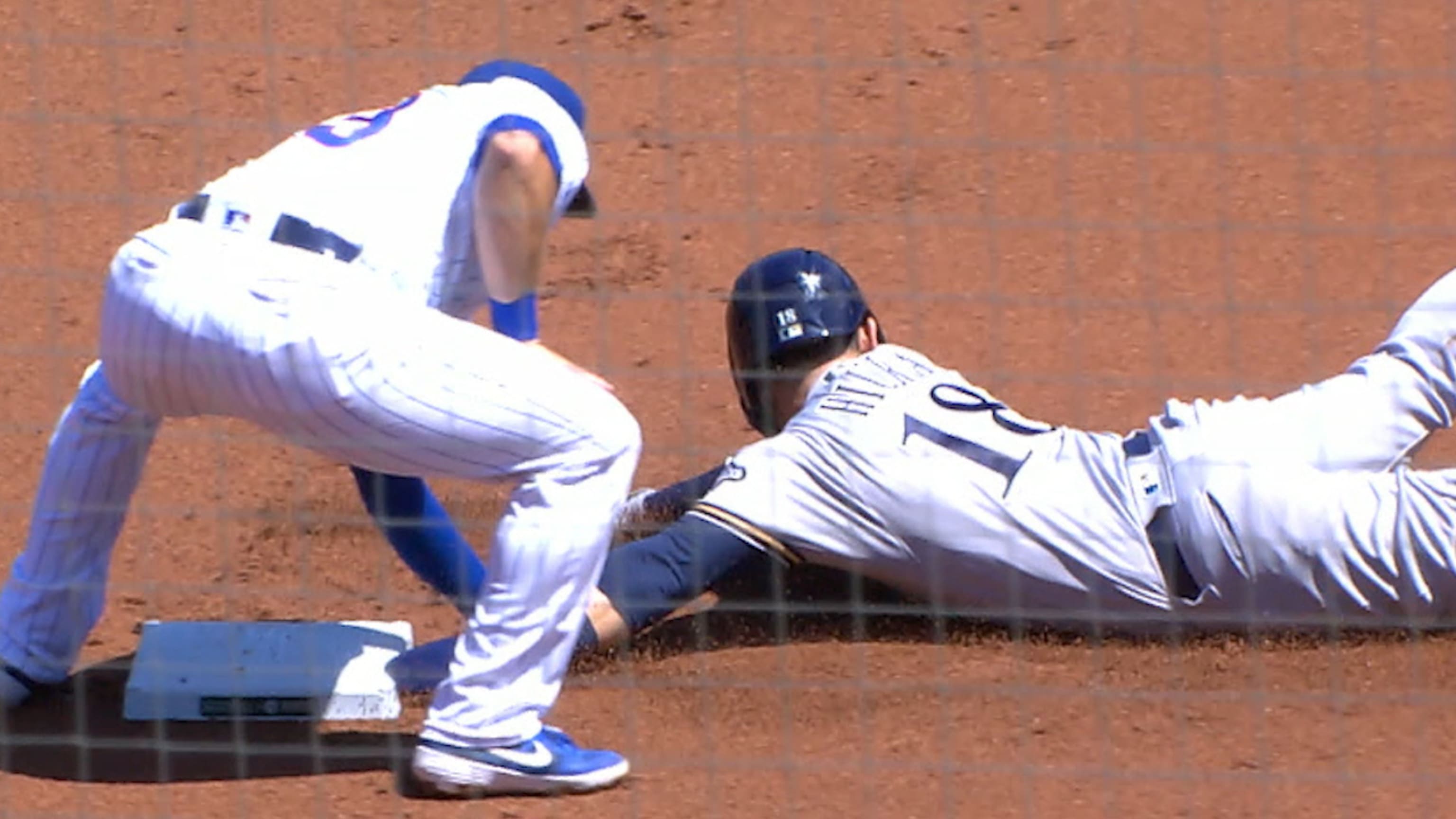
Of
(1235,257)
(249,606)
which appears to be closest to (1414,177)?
(1235,257)

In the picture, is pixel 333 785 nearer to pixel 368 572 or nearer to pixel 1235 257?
pixel 368 572

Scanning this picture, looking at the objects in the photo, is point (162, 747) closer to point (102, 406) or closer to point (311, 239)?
point (102, 406)

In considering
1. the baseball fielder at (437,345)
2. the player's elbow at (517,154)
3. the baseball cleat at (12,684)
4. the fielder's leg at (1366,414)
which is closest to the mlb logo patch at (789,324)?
the fielder's leg at (1366,414)

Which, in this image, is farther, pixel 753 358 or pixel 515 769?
pixel 753 358

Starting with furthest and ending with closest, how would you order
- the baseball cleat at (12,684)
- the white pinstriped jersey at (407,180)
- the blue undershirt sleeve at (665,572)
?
the blue undershirt sleeve at (665,572)
the baseball cleat at (12,684)
the white pinstriped jersey at (407,180)

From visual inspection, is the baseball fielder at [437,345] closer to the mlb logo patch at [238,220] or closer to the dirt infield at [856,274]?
the mlb logo patch at [238,220]

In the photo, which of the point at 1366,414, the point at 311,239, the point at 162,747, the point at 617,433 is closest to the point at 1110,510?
the point at 1366,414
